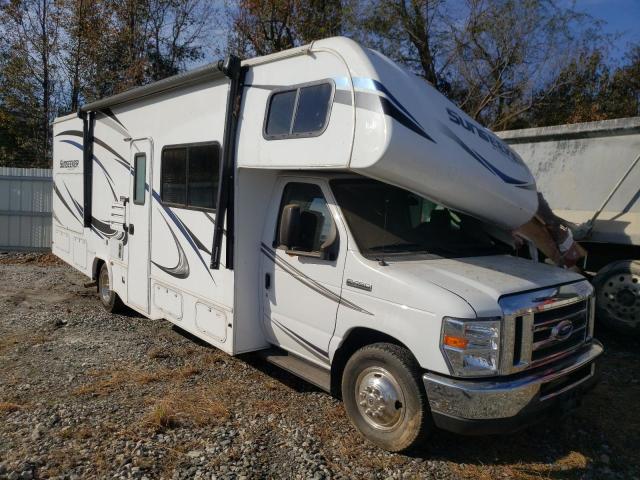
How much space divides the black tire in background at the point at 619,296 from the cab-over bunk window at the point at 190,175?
16.0 ft

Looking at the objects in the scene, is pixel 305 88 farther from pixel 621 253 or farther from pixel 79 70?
pixel 79 70

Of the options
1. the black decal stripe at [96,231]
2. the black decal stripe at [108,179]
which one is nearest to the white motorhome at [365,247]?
the black decal stripe at [108,179]

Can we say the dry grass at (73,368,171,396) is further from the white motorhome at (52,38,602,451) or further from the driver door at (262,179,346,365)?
the driver door at (262,179,346,365)

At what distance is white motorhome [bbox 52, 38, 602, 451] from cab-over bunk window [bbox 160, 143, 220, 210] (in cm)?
2

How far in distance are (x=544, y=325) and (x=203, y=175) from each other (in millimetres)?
3377

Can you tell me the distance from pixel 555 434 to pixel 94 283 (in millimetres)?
6859

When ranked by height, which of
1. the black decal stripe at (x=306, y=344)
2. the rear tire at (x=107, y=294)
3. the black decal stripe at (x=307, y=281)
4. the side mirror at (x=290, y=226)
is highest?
the side mirror at (x=290, y=226)

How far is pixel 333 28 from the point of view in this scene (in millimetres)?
19156

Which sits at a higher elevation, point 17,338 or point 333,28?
point 333,28

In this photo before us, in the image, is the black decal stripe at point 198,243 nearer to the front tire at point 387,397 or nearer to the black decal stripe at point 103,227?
the front tire at point 387,397

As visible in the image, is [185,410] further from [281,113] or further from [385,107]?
[385,107]

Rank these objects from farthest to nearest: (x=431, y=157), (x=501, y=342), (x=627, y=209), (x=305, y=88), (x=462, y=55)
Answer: (x=462, y=55)
(x=627, y=209)
(x=305, y=88)
(x=431, y=157)
(x=501, y=342)

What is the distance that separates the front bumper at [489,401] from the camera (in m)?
3.47

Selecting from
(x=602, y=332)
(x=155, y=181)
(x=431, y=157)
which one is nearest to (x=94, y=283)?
(x=155, y=181)
